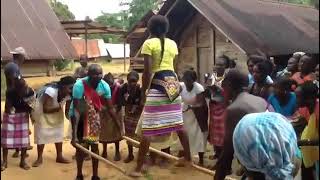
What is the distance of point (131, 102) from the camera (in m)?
6.99

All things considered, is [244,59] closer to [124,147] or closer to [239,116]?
[124,147]

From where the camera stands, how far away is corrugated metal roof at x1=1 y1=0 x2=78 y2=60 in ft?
47.8

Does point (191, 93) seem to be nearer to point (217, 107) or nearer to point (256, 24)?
point (217, 107)

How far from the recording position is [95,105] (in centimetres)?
565

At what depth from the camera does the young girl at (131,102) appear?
688 centimetres

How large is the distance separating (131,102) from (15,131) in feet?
5.39

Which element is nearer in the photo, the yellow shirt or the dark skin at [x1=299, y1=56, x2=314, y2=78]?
the dark skin at [x1=299, y1=56, x2=314, y2=78]

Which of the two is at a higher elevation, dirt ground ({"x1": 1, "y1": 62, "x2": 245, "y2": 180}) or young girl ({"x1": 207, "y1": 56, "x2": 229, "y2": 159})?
young girl ({"x1": 207, "y1": 56, "x2": 229, "y2": 159})

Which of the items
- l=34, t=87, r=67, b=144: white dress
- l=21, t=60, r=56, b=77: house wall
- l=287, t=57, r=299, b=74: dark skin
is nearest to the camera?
l=287, t=57, r=299, b=74: dark skin

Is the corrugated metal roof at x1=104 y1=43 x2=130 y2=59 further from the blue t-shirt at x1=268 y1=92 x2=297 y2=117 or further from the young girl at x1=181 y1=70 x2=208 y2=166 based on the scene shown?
the blue t-shirt at x1=268 y1=92 x2=297 y2=117

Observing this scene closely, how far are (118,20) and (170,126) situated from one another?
49.6 meters

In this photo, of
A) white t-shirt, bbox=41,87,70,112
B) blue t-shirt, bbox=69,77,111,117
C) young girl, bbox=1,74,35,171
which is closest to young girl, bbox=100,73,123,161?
white t-shirt, bbox=41,87,70,112

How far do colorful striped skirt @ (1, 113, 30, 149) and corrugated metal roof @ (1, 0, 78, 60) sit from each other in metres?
7.32

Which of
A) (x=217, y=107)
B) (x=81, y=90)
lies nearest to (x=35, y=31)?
(x=217, y=107)
